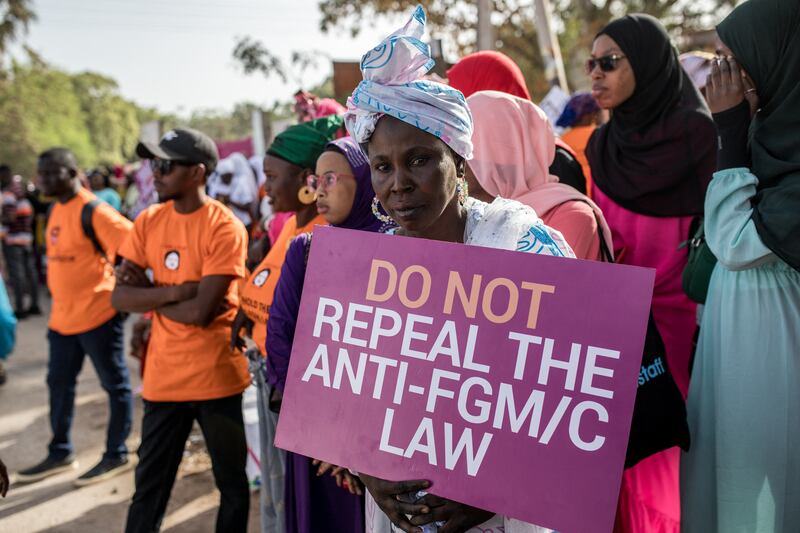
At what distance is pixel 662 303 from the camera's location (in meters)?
2.64

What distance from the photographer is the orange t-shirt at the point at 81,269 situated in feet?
13.9

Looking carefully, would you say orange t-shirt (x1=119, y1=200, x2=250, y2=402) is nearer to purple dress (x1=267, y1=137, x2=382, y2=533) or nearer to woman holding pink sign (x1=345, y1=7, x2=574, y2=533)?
purple dress (x1=267, y1=137, x2=382, y2=533)

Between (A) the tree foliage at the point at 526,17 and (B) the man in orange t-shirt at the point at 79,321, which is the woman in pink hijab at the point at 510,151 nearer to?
(B) the man in orange t-shirt at the point at 79,321

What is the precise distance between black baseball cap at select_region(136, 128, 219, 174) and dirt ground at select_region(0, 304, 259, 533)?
6.96 feet

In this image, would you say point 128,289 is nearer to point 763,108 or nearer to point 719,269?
point 719,269

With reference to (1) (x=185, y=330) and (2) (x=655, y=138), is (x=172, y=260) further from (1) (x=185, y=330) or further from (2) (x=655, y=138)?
(2) (x=655, y=138)

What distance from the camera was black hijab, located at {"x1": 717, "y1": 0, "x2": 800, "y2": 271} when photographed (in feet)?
5.59

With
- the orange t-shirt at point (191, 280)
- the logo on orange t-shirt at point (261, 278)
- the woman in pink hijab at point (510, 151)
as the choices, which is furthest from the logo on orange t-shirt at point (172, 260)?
the woman in pink hijab at point (510, 151)

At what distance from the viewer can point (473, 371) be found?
1.35m

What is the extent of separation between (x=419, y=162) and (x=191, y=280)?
1.79m

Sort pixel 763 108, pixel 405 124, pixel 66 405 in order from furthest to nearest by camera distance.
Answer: pixel 66 405 → pixel 763 108 → pixel 405 124

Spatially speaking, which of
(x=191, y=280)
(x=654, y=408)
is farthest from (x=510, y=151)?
(x=191, y=280)

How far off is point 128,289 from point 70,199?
6.02 feet

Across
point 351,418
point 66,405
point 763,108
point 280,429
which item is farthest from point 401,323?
point 66,405
